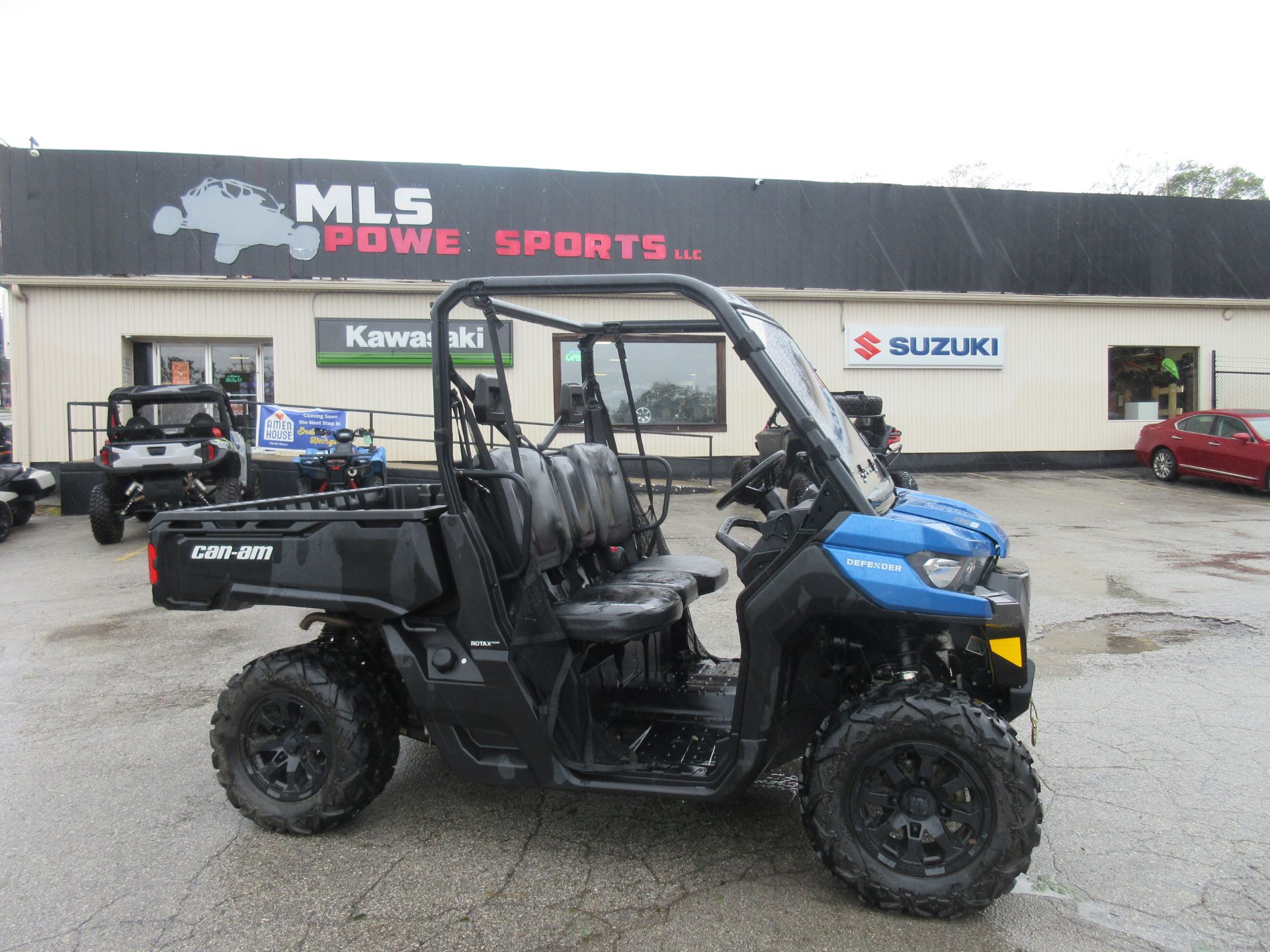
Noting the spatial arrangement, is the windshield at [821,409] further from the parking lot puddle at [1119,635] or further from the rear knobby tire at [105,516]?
the rear knobby tire at [105,516]

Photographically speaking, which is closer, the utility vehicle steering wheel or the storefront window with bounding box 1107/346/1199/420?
the utility vehicle steering wheel

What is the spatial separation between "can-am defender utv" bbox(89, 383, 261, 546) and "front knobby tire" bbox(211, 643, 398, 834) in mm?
8261

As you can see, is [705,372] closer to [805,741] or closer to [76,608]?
[76,608]

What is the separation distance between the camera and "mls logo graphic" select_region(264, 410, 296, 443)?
14555 millimetres

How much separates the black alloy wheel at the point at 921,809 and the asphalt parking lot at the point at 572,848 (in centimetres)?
21

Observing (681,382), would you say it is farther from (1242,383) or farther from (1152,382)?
(1242,383)

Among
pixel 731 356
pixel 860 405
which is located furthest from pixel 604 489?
pixel 731 356

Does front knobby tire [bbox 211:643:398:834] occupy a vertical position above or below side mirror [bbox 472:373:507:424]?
below

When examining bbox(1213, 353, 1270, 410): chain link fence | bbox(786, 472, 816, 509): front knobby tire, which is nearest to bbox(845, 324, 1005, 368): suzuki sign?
bbox(1213, 353, 1270, 410): chain link fence

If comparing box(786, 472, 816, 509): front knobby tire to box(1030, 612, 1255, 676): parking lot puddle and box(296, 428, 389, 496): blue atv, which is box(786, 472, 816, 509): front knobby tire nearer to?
box(1030, 612, 1255, 676): parking lot puddle

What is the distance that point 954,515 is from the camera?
3344 millimetres

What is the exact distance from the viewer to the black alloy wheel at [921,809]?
282 centimetres

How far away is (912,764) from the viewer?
291 centimetres

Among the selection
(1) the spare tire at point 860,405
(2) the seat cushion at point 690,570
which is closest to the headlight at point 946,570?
(2) the seat cushion at point 690,570
